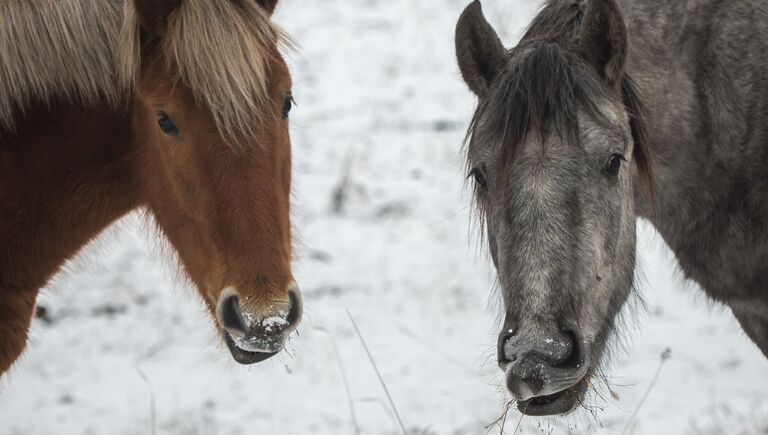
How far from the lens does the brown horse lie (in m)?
2.99

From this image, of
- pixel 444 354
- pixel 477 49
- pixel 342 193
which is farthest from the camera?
pixel 342 193

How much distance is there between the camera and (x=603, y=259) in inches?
120

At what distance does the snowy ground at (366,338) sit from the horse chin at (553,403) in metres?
1.11

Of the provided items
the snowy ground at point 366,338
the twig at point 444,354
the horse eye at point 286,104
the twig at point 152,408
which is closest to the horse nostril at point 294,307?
the horse eye at point 286,104

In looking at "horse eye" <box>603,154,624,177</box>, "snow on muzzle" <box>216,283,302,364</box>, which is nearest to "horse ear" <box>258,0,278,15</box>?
"snow on muzzle" <box>216,283,302,364</box>

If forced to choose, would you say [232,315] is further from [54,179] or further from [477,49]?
[477,49]

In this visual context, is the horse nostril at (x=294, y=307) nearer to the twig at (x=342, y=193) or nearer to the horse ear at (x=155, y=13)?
the horse ear at (x=155, y=13)

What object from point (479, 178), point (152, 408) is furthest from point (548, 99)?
point (152, 408)

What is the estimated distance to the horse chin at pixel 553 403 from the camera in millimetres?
2848

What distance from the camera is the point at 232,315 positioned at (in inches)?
114

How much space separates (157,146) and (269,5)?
782 mm

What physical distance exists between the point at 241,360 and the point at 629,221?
1.62 m

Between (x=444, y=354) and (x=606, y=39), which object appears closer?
(x=606, y=39)

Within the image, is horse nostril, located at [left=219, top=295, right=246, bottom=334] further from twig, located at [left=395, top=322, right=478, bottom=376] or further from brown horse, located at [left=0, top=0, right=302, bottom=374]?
twig, located at [left=395, top=322, right=478, bottom=376]
